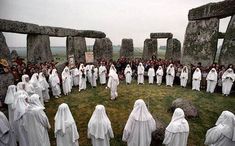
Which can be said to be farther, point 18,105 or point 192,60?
point 192,60

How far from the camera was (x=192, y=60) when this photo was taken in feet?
58.5

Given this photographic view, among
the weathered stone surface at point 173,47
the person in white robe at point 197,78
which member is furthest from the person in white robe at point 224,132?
the weathered stone surface at point 173,47

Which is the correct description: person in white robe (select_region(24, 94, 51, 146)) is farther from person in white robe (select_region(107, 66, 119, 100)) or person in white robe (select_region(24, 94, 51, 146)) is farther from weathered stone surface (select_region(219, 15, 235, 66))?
weathered stone surface (select_region(219, 15, 235, 66))

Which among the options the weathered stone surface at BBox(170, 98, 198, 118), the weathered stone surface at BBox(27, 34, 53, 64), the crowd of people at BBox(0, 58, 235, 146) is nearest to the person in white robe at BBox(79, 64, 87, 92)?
the crowd of people at BBox(0, 58, 235, 146)

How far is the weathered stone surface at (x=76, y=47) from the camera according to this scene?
20203 millimetres

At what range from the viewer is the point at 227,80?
45.1 ft

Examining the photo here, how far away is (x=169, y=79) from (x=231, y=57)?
4.47 metres

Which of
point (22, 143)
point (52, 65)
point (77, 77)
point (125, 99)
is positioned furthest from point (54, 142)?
point (77, 77)

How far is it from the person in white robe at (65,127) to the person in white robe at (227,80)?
10.8 m

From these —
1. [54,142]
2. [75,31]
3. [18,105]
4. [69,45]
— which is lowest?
[54,142]

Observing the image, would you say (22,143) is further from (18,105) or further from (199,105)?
(199,105)

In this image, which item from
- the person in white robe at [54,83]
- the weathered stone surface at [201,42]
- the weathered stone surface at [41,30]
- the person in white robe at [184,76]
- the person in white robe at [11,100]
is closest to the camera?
the person in white robe at [11,100]

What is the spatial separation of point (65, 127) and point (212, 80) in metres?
11.0

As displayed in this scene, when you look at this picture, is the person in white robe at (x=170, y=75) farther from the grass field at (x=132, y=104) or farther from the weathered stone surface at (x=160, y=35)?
the weathered stone surface at (x=160, y=35)
